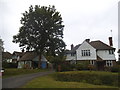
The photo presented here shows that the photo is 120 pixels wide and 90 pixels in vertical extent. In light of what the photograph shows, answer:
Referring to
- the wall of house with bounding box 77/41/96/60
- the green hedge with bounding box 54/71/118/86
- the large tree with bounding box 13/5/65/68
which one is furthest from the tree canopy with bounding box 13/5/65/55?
the green hedge with bounding box 54/71/118/86

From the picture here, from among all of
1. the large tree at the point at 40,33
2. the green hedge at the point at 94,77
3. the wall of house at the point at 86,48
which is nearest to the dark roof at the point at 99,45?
the wall of house at the point at 86,48

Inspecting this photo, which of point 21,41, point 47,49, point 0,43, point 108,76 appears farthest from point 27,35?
point 108,76

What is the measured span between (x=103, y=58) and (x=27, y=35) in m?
23.1

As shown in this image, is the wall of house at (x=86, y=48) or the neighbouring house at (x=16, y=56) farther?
the neighbouring house at (x=16, y=56)

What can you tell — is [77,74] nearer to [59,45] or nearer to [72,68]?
[72,68]

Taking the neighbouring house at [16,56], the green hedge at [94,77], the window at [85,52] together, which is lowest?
the green hedge at [94,77]

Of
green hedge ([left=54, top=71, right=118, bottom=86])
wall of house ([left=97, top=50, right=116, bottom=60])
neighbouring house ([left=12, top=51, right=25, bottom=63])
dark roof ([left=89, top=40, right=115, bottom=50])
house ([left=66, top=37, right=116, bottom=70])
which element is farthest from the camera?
neighbouring house ([left=12, top=51, right=25, bottom=63])

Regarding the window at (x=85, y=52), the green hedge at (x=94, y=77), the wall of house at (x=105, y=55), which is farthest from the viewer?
the window at (x=85, y=52)

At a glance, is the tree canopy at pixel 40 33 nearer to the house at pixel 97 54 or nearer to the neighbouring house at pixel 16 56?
the house at pixel 97 54

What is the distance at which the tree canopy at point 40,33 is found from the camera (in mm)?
55125

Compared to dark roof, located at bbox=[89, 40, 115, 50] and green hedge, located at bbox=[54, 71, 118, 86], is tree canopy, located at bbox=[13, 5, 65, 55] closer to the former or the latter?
dark roof, located at bbox=[89, 40, 115, 50]

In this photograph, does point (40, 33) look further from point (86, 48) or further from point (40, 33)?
point (86, 48)

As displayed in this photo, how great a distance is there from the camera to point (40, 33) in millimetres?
55250

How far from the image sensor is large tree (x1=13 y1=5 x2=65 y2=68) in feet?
181
